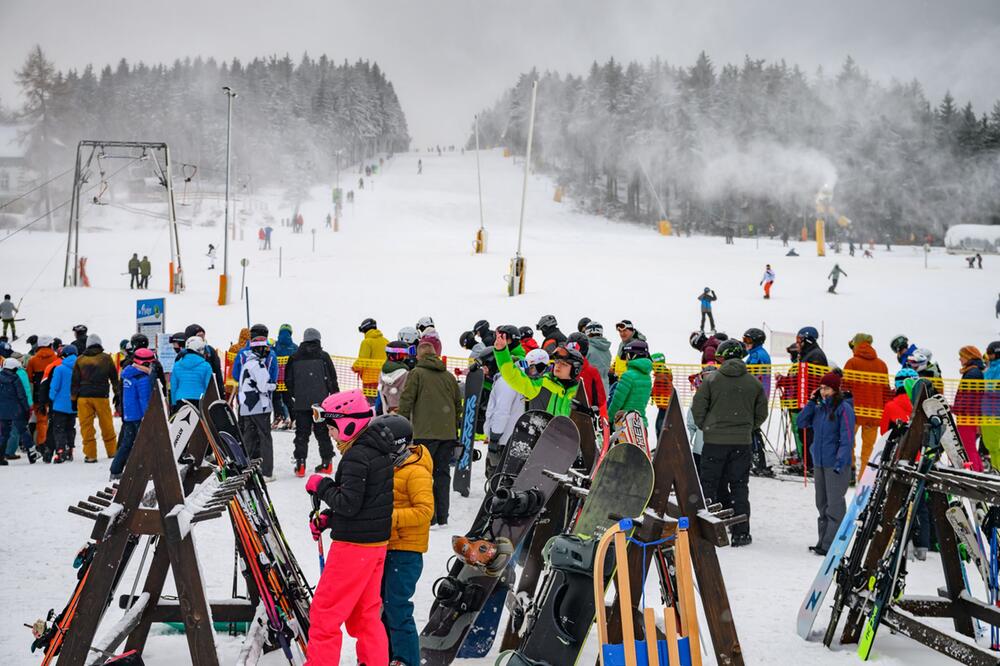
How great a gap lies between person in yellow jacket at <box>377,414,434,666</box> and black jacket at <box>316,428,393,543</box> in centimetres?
21

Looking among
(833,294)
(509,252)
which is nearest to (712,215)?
(509,252)

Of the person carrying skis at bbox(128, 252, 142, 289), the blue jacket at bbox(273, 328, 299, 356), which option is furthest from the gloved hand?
the person carrying skis at bbox(128, 252, 142, 289)

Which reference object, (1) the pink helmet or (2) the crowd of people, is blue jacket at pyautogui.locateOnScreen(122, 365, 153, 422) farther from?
(1) the pink helmet

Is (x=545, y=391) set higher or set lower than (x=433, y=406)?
higher

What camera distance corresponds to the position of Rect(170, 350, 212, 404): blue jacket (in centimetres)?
885

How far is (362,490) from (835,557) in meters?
3.14

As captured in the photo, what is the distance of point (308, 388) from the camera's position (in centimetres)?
948

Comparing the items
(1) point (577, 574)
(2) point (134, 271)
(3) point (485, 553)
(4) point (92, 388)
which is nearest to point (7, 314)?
(2) point (134, 271)

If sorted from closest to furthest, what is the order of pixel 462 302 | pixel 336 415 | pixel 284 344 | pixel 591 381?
1. pixel 336 415
2. pixel 591 381
3. pixel 284 344
4. pixel 462 302

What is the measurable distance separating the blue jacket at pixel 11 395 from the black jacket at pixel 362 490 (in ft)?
28.6

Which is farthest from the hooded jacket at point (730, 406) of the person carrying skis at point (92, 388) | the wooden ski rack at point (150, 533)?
the person carrying skis at point (92, 388)

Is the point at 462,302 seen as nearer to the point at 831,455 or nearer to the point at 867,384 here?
the point at 867,384

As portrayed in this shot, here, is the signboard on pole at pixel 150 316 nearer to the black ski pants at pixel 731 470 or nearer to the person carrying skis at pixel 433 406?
the person carrying skis at pixel 433 406

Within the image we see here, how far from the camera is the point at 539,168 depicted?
88.8 meters
